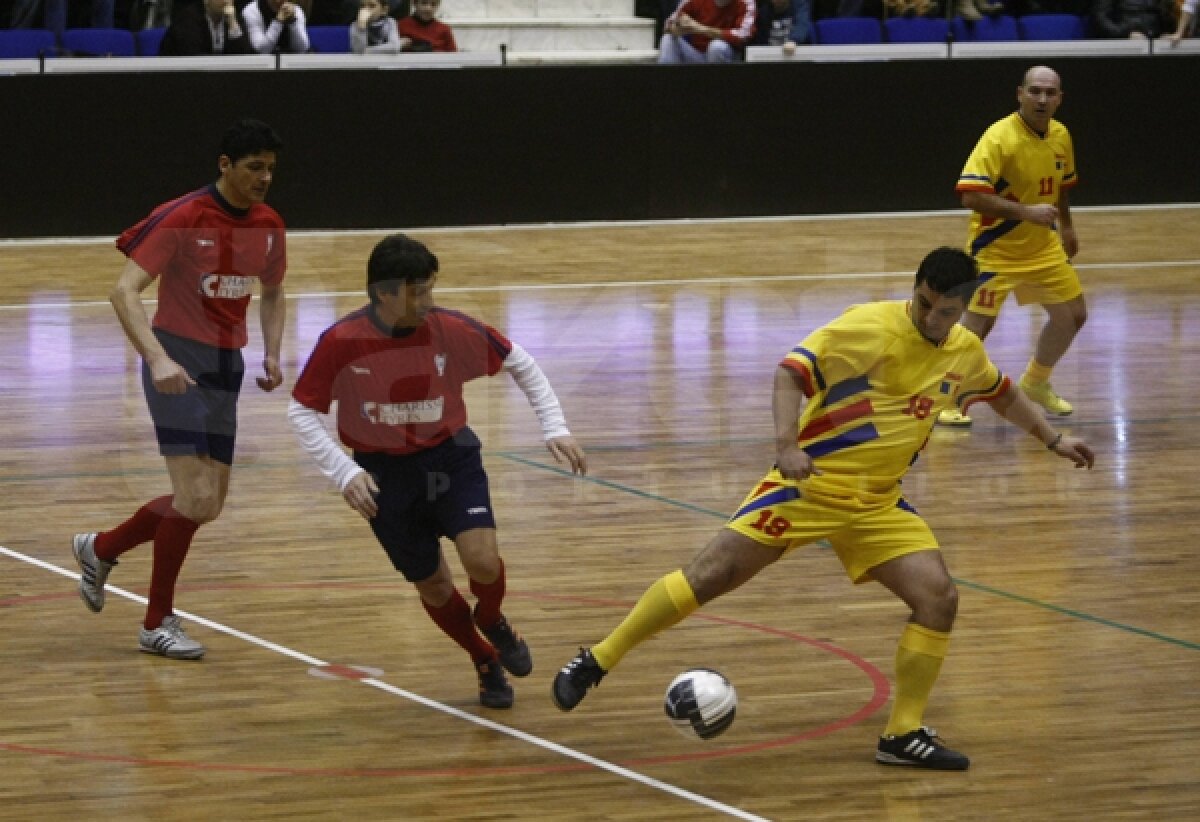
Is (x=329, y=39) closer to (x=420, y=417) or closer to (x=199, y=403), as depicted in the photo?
(x=199, y=403)

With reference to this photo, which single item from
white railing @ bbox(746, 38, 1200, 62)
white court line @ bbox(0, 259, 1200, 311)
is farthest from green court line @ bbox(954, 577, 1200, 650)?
white railing @ bbox(746, 38, 1200, 62)

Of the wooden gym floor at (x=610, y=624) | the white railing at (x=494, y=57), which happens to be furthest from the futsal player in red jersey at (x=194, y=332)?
the white railing at (x=494, y=57)

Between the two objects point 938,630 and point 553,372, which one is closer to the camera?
point 938,630

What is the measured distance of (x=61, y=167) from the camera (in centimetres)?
1802

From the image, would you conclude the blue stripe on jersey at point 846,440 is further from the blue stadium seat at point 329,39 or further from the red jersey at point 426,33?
the blue stadium seat at point 329,39

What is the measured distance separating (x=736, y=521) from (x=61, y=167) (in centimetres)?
1302

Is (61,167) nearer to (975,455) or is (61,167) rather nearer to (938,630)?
(975,455)

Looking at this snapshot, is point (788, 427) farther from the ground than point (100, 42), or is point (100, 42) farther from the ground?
point (788, 427)

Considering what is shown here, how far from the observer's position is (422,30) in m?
19.2

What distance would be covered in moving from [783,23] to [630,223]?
254 centimetres

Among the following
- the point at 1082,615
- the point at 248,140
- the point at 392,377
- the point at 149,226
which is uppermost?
the point at 248,140

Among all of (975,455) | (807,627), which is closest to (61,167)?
(975,455)

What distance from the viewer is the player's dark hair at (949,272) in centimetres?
612

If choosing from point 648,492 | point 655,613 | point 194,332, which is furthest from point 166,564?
point 648,492
